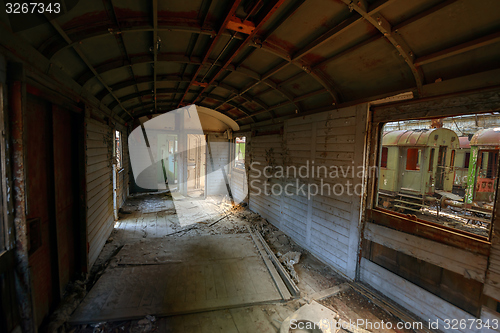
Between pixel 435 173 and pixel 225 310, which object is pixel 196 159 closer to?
pixel 225 310

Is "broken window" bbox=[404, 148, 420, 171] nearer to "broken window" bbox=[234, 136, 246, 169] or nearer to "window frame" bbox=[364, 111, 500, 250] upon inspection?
"window frame" bbox=[364, 111, 500, 250]

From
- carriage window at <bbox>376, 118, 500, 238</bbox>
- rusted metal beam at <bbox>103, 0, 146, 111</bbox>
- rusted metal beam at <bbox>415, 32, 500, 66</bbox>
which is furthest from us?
carriage window at <bbox>376, 118, 500, 238</bbox>

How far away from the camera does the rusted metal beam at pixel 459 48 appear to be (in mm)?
1922

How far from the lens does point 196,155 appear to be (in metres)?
9.27

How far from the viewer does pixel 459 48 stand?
6.97 ft

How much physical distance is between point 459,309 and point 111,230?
21.3ft

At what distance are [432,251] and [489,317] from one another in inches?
28.9

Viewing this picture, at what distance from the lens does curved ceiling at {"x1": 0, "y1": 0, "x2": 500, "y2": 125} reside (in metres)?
2.02

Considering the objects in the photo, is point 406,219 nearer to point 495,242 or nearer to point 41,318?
point 495,242

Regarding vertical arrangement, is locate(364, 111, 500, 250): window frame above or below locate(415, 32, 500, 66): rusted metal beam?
below

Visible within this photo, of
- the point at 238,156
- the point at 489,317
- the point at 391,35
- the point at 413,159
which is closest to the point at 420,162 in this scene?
the point at 413,159

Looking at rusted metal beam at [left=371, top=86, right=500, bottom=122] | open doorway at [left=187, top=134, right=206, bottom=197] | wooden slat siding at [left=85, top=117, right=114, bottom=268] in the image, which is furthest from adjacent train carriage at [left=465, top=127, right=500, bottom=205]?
wooden slat siding at [left=85, top=117, right=114, bottom=268]

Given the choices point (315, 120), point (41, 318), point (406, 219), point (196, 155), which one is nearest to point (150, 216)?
point (196, 155)

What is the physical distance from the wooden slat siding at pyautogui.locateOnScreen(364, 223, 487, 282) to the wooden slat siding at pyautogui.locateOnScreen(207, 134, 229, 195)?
22.5ft
